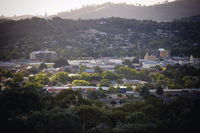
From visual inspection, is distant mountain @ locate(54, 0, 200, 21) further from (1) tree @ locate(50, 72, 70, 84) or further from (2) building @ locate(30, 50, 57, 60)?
(1) tree @ locate(50, 72, 70, 84)

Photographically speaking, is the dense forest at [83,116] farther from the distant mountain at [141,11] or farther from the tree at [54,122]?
the distant mountain at [141,11]

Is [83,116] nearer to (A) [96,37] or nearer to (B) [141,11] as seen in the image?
(A) [96,37]

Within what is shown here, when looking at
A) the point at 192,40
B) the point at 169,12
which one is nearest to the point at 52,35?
the point at 192,40

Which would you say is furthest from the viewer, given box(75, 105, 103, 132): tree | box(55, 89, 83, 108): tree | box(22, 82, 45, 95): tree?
box(22, 82, 45, 95): tree

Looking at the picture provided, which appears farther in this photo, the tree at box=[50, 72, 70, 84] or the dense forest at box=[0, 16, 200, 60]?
the dense forest at box=[0, 16, 200, 60]

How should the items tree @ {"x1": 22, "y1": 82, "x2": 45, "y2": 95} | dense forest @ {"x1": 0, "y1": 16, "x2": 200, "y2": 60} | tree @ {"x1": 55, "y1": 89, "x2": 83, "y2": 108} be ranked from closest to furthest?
tree @ {"x1": 55, "y1": 89, "x2": 83, "y2": 108}, tree @ {"x1": 22, "y1": 82, "x2": 45, "y2": 95}, dense forest @ {"x1": 0, "y1": 16, "x2": 200, "y2": 60}

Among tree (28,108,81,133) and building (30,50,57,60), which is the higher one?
tree (28,108,81,133)

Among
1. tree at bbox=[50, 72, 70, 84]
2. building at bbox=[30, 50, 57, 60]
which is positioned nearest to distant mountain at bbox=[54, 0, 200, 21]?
building at bbox=[30, 50, 57, 60]

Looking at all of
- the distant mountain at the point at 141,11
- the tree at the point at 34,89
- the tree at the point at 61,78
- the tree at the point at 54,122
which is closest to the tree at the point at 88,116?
the tree at the point at 54,122
